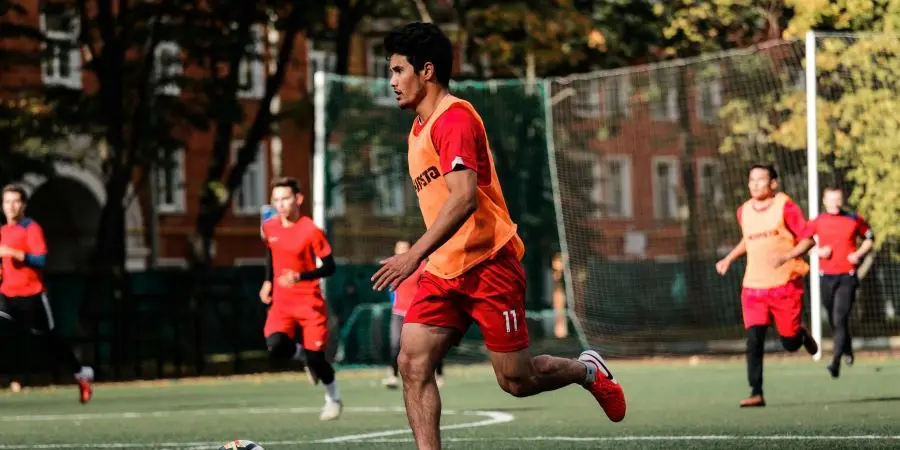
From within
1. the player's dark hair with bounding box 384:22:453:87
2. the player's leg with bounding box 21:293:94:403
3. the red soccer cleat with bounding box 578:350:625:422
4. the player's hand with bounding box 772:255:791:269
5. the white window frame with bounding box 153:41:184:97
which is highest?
the white window frame with bounding box 153:41:184:97

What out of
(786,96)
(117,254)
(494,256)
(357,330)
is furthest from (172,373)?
(494,256)

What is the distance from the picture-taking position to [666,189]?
24266 millimetres

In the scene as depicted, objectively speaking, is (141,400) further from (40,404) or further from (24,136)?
(24,136)

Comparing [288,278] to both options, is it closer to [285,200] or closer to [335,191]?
[285,200]

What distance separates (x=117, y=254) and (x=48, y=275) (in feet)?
14.1

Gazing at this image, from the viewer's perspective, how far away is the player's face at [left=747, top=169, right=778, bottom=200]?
13.3m

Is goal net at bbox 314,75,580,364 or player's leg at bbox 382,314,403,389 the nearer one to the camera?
player's leg at bbox 382,314,403,389

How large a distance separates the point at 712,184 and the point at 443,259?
56.1 ft

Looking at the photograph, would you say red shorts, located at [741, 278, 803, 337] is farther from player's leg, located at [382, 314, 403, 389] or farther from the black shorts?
the black shorts

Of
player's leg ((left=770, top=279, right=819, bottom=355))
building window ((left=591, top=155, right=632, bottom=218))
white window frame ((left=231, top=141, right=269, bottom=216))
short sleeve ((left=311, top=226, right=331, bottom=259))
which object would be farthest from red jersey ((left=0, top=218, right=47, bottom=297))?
white window frame ((left=231, top=141, right=269, bottom=216))

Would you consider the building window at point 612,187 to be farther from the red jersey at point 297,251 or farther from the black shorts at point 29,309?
the red jersey at point 297,251

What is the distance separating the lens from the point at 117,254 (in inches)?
1080

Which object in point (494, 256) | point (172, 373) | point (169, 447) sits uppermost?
point (494, 256)

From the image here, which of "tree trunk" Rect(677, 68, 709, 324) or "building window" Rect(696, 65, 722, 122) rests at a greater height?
"building window" Rect(696, 65, 722, 122)
